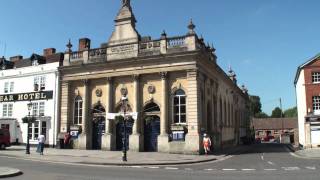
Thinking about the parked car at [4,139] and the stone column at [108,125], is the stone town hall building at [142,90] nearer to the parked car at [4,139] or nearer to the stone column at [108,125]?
the stone column at [108,125]

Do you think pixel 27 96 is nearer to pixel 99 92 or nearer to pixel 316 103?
pixel 99 92

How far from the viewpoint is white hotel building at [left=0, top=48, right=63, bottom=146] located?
38.5m

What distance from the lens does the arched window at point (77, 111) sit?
3697cm

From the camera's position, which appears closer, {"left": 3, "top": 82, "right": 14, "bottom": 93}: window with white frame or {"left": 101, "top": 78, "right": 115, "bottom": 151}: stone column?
{"left": 101, "top": 78, "right": 115, "bottom": 151}: stone column

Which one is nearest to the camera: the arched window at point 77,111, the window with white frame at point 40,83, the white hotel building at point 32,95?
the arched window at point 77,111

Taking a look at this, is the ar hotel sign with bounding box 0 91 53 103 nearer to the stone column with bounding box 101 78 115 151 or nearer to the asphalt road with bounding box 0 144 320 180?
the stone column with bounding box 101 78 115 151

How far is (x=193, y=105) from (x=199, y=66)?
133 inches

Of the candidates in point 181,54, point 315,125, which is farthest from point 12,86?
point 315,125

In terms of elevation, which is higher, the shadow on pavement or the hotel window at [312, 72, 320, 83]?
the hotel window at [312, 72, 320, 83]

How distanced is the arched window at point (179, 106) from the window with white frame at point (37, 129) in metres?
14.5

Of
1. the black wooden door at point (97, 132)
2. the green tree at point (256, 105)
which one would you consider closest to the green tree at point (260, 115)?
the green tree at point (256, 105)

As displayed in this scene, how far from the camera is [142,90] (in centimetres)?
3350

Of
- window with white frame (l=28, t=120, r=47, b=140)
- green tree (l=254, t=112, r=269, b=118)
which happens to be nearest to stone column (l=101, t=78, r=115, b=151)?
window with white frame (l=28, t=120, r=47, b=140)

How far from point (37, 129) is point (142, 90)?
42.9ft
